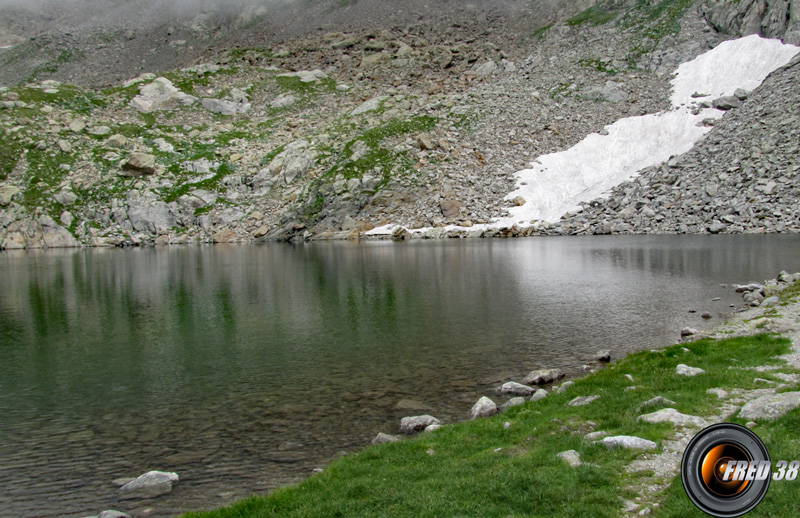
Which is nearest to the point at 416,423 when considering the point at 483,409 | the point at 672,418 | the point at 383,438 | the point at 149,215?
the point at 383,438

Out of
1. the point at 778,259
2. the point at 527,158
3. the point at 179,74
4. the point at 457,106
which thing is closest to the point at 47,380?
the point at 778,259

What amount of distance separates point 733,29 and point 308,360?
451ft

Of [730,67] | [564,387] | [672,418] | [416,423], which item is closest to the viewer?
[672,418]

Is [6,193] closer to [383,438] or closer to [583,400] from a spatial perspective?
[383,438]

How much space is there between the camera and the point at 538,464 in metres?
10.9

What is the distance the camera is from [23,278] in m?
57.7

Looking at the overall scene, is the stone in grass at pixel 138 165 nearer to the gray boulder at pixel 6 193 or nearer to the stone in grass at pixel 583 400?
the gray boulder at pixel 6 193

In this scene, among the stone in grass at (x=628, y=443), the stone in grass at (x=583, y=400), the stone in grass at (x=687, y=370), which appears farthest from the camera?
the stone in grass at (x=687, y=370)

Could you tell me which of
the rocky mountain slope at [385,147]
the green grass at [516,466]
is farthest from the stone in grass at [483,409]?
the rocky mountain slope at [385,147]

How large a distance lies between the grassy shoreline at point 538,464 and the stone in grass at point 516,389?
2414 millimetres

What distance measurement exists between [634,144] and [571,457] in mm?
106101

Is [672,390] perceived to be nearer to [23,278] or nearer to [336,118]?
[23,278]

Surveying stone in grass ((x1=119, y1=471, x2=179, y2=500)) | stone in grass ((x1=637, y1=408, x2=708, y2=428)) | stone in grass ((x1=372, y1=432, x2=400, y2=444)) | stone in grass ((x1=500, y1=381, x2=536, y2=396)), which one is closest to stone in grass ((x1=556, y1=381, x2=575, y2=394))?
stone in grass ((x1=500, y1=381, x2=536, y2=396))

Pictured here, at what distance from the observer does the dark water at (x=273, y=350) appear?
15008mm
